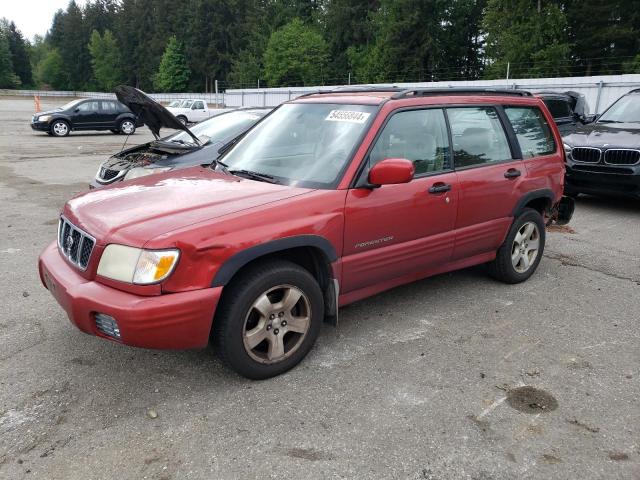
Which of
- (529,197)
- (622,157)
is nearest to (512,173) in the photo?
(529,197)

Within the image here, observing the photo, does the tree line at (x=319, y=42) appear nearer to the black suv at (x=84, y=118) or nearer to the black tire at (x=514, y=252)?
the black suv at (x=84, y=118)

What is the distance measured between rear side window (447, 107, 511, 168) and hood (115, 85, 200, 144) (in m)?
4.01

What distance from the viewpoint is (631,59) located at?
1478 inches

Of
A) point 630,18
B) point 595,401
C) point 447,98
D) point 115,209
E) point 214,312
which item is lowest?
point 595,401

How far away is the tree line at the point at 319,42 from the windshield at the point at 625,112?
3152 centimetres

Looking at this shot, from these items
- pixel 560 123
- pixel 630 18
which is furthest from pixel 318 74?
pixel 560 123

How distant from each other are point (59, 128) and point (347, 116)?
2011cm

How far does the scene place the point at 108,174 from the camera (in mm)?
7180

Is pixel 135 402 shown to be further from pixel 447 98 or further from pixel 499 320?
pixel 447 98

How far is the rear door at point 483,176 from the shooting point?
4.25 metres

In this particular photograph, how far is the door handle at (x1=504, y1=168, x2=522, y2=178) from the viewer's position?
4578mm

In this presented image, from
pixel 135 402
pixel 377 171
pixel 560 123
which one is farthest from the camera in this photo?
pixel 560 123

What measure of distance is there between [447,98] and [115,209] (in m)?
2.66

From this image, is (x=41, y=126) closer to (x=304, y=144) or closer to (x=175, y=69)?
(x=304, y=144)
